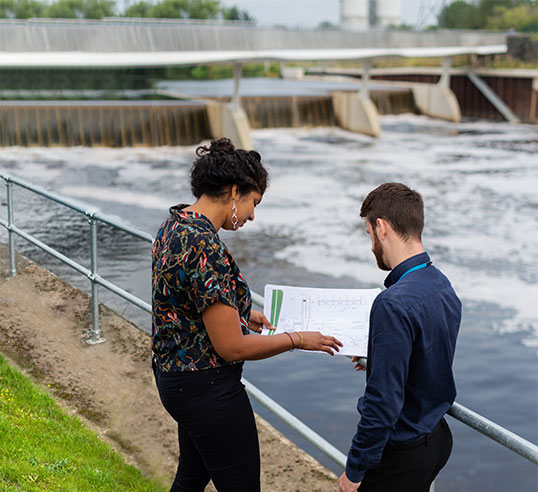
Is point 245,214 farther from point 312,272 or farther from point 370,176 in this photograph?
point 370,176

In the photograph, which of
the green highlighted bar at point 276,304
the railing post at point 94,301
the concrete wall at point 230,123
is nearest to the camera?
the green highlighted bar at point 276,304

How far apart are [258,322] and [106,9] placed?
79.6 meters

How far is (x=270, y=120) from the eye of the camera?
29250 millimetres

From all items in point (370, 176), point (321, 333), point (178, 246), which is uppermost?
point (178, 246)

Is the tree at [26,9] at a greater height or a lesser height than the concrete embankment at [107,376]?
greater

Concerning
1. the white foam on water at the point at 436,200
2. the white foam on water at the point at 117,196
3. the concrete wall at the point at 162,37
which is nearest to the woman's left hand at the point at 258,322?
the white foam on water at the point at 436,200

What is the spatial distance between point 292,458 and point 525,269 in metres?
8.90

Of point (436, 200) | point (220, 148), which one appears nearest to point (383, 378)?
point (220, 148)

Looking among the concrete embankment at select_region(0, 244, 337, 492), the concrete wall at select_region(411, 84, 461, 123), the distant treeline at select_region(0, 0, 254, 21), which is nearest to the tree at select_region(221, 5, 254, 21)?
the distant treeline at select_region(0, 0, 254, 21)

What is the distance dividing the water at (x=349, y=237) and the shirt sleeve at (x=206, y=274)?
3581 millimetres

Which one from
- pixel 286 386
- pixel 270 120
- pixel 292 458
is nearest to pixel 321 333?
pixel 292 458

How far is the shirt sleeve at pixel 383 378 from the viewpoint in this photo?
6.14ft

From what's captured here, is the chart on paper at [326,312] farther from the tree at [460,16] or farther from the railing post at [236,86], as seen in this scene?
the tree at [460,16]

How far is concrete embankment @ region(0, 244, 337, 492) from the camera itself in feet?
12.4
